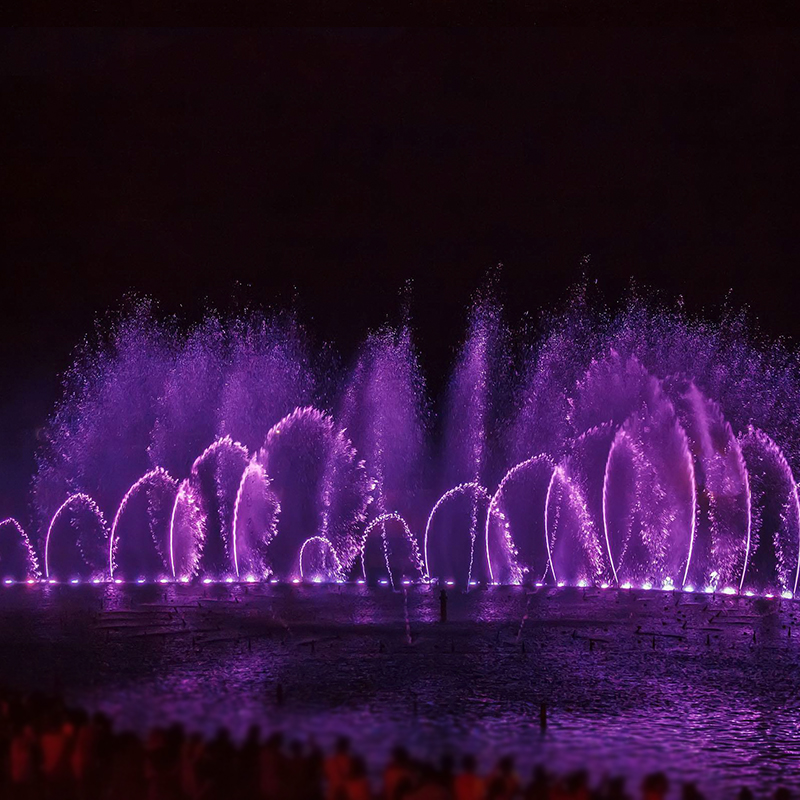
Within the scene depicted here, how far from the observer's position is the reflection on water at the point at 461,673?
1473 cm

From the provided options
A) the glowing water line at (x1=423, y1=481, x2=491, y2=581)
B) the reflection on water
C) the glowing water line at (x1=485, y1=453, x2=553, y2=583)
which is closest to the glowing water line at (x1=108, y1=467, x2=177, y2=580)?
the glowing water line at (x1=423, y1=481, x2=491, y2=581)

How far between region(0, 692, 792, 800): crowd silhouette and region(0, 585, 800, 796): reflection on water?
12.8 feet

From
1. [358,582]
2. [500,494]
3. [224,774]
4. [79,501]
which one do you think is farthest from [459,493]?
[224,774]

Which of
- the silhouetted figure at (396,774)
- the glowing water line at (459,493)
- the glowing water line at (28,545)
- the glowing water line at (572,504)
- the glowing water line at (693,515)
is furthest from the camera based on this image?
the glowing water line at (459,493)

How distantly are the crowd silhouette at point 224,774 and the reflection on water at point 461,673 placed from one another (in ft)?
12.8

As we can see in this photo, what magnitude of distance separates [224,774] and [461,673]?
419 inches

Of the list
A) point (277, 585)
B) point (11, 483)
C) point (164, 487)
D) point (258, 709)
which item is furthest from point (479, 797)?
point (11, 483)

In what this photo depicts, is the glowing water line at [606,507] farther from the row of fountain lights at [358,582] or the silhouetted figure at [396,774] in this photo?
the silhouetted figure at [396,774]

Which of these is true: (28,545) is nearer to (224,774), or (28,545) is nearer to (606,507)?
(606,507)

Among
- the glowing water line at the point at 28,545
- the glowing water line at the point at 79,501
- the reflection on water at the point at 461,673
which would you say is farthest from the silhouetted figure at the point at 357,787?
the glowing water line at the point at 79,501

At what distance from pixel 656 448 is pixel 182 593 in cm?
2167

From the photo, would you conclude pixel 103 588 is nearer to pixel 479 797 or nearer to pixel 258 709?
pixel 258 709

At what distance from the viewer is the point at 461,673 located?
19984 millimetres

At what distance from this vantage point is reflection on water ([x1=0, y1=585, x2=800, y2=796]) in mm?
14727
